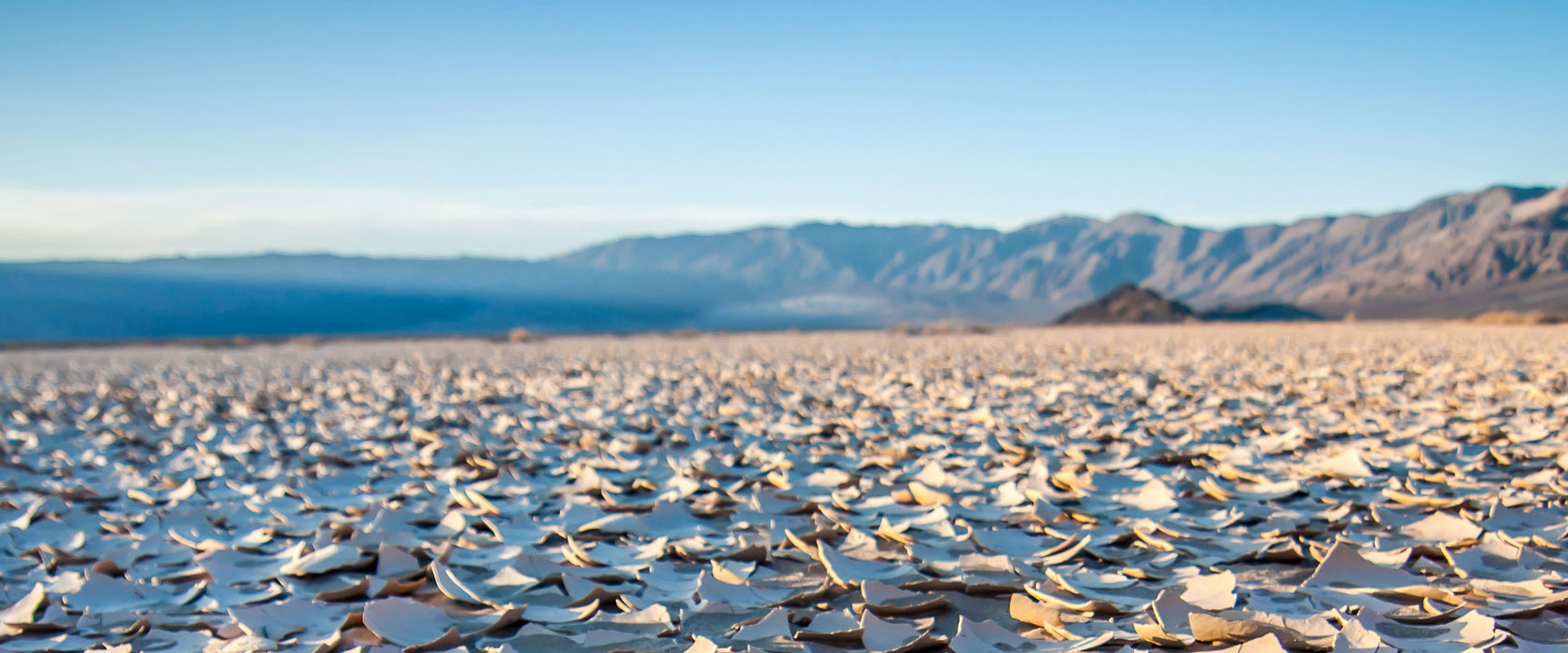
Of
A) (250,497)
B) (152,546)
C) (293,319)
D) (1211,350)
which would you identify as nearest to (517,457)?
(250,497)

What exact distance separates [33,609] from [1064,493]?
6.67 feet

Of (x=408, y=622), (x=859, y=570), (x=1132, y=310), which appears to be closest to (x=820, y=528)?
(x=859, y=570)

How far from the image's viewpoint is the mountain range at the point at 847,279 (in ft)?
199

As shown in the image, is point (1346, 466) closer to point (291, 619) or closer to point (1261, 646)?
point (1261, 646)

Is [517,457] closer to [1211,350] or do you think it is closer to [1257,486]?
[1257,486]

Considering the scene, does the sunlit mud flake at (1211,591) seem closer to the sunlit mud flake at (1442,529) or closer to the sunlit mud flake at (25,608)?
the sunlit mud flake at (1442,529)

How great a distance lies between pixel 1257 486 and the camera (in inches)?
88.5

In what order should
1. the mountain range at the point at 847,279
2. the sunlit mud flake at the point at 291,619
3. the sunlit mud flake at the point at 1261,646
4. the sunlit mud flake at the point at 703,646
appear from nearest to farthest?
the sunlit mud flake at the point at 1261,646 < the sunlit mud flake at the point at 703,646 < the sunlit mud flake at the point at 291,619 < the mountain range at the point at 847,279

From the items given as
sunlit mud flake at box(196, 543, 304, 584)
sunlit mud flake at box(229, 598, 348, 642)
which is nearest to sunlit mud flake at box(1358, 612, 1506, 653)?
sunlit mud flake at box(229, 598, 348, 642)

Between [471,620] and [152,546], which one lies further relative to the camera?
[152,546]

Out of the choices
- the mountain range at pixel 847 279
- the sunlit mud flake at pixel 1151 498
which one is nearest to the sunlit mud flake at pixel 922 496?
the sunlit mud flake at pixel 1151 498

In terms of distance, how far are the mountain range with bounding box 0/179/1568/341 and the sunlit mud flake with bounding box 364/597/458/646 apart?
55306 millimetres

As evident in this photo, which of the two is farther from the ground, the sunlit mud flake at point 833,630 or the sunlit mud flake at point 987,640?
the sunlit mud flake at point 987,640

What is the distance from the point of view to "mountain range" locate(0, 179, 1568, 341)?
60.8 metres
